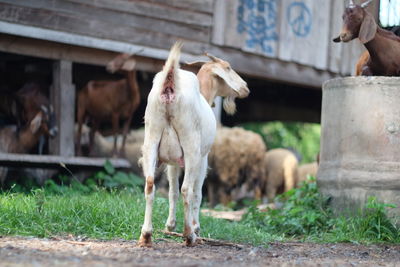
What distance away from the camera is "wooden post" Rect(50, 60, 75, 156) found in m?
10.6

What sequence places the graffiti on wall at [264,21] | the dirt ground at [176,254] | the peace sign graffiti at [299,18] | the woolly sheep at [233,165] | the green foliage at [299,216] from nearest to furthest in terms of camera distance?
the dirt ground at [176,254]
the green foliage at [299,216]
the graffiti on wall at [264,21]
the peace sign graffiti at [299,18]
the woolly sheep at [233,165]

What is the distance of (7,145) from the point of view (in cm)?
1070

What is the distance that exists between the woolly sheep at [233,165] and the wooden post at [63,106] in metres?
3.08

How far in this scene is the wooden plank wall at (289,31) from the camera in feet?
39.0

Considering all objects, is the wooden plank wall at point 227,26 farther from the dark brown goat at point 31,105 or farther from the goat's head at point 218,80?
the goat's head at point 218,80

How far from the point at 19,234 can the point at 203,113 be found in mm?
1869

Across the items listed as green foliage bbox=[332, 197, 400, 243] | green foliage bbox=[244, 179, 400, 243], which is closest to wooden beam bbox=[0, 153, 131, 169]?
green foliage bbox=[244, 179, 400, 243]

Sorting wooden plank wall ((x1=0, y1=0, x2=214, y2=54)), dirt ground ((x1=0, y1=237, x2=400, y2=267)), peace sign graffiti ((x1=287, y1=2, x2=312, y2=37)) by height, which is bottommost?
dirt ground ((x1=0, y1=237, x2=400, y2=267))

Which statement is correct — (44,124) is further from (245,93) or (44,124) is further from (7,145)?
(245,93)

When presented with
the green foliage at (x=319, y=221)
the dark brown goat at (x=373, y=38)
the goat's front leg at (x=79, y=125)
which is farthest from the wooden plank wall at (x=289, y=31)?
the dark brown goat at (x=373, y=38)

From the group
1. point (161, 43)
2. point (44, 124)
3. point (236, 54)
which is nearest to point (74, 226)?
point (44, 124)

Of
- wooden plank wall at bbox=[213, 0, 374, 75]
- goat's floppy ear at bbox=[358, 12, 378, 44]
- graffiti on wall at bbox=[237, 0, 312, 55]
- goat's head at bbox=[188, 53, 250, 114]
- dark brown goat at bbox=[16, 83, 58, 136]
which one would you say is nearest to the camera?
goat's head at bbox=[188, 53, 250, 114]

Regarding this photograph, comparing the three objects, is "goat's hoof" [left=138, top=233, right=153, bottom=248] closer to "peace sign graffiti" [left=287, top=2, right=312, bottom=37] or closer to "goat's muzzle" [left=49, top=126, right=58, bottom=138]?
"goat's muzzle" [left=49, top=126, right=58, bottom=138]

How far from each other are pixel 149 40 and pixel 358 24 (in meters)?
4.31
